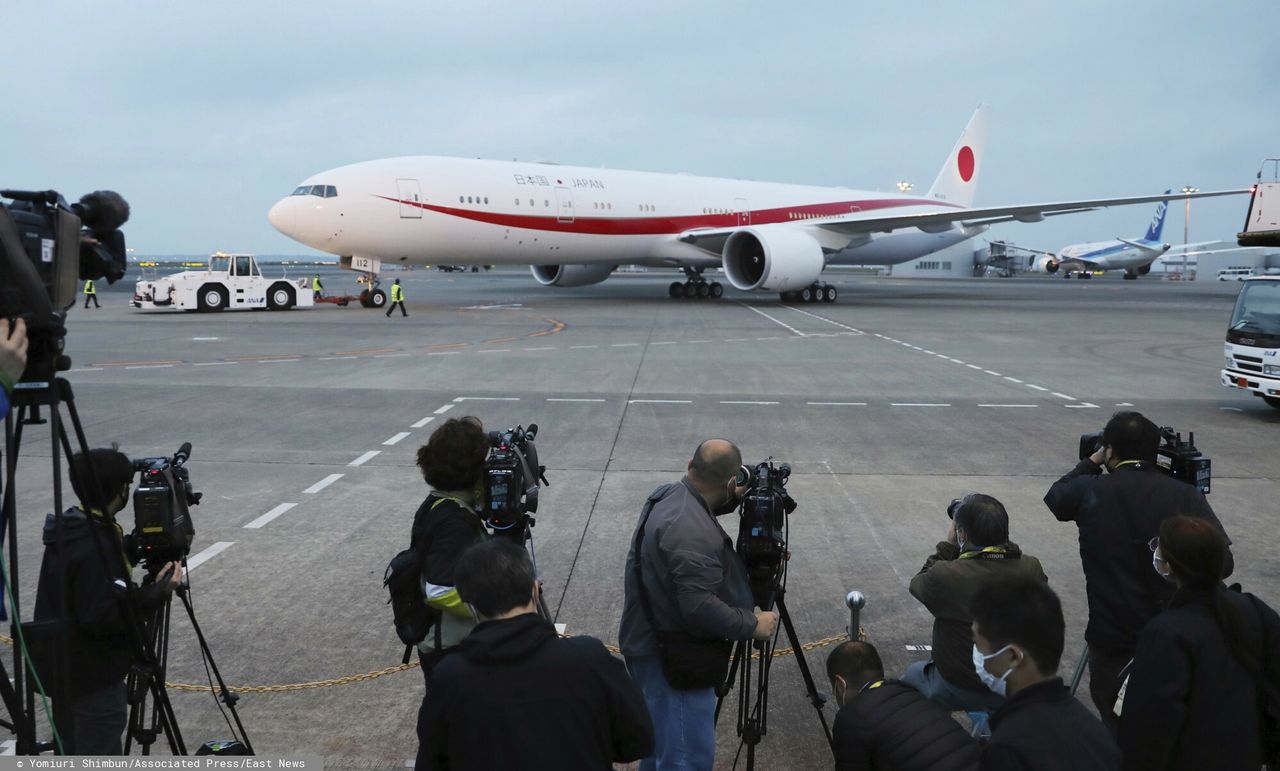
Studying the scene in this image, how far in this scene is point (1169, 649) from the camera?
10.4 feet

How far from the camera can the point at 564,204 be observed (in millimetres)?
31703

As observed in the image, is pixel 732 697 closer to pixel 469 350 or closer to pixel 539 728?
pixel 539 728

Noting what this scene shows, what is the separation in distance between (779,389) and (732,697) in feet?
33.3

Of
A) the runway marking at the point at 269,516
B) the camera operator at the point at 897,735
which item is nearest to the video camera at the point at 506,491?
the camera operator at the point at 897,735

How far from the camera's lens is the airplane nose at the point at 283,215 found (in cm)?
2766

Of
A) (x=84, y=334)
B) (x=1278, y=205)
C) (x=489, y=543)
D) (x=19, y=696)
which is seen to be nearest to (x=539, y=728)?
(x=489, y=543)

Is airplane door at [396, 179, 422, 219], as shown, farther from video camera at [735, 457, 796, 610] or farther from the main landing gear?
video camera at [735, 457, 796, 610]

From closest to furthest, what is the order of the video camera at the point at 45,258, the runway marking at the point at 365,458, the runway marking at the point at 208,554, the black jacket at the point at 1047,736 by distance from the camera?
the black jacket at the point at 1047,736 → the video camera at the point at 45,258 → the runway marking at the point at 208,554 → the runway marking at the point at 365,458

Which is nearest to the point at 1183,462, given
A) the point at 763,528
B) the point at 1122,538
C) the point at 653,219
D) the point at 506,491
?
the point at 1122,538

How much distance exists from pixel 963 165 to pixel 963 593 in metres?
45.7

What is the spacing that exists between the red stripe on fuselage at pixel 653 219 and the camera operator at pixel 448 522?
2583 centimetres

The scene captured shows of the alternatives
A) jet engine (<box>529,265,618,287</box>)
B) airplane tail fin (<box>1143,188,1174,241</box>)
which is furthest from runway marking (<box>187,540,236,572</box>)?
airplane tail fin (<box>1143,188,1174,241</box>)

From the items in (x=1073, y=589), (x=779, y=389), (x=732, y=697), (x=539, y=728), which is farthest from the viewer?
(x=779, y=389)

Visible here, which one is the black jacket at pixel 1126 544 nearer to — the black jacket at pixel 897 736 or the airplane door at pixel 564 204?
the black jacket at pixel 897 736
